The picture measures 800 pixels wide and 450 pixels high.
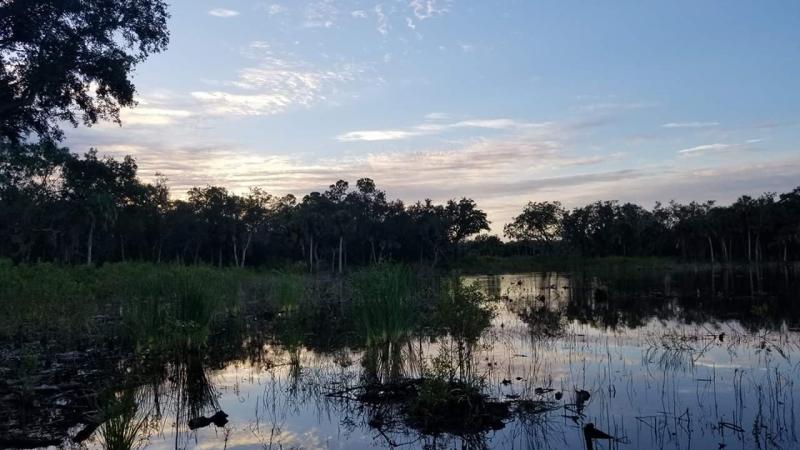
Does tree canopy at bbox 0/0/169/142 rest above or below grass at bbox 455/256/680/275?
above

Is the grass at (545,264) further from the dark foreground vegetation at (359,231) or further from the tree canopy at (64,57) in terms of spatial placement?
the tree canopy at (64,57)

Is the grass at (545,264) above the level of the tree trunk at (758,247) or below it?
below

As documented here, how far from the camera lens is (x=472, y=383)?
8.84 metres

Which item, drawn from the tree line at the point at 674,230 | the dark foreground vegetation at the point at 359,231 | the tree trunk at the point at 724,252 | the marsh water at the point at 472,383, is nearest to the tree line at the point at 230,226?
the dark foreground vegetation at the point at 359,231

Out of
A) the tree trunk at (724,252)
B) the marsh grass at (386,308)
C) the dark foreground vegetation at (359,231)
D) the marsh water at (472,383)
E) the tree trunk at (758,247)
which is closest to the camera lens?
the marsh water at (472,383)

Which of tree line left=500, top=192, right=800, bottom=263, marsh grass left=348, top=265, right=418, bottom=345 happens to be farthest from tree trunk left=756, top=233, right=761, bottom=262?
marsh grass left=348, top=265, right=418, bottom=345

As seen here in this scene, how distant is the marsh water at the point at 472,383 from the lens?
7.34 meters

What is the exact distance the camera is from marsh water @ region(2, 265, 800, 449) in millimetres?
7340

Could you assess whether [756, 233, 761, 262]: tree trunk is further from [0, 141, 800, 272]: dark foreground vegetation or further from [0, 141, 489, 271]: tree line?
[0, 141, 489, 271]: tree line

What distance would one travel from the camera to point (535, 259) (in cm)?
8800

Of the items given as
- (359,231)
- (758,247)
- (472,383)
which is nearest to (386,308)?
(472,383)

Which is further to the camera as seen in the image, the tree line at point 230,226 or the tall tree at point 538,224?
the tall tree at point 538,224

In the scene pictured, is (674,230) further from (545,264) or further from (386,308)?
(386,308)

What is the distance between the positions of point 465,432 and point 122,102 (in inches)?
658
